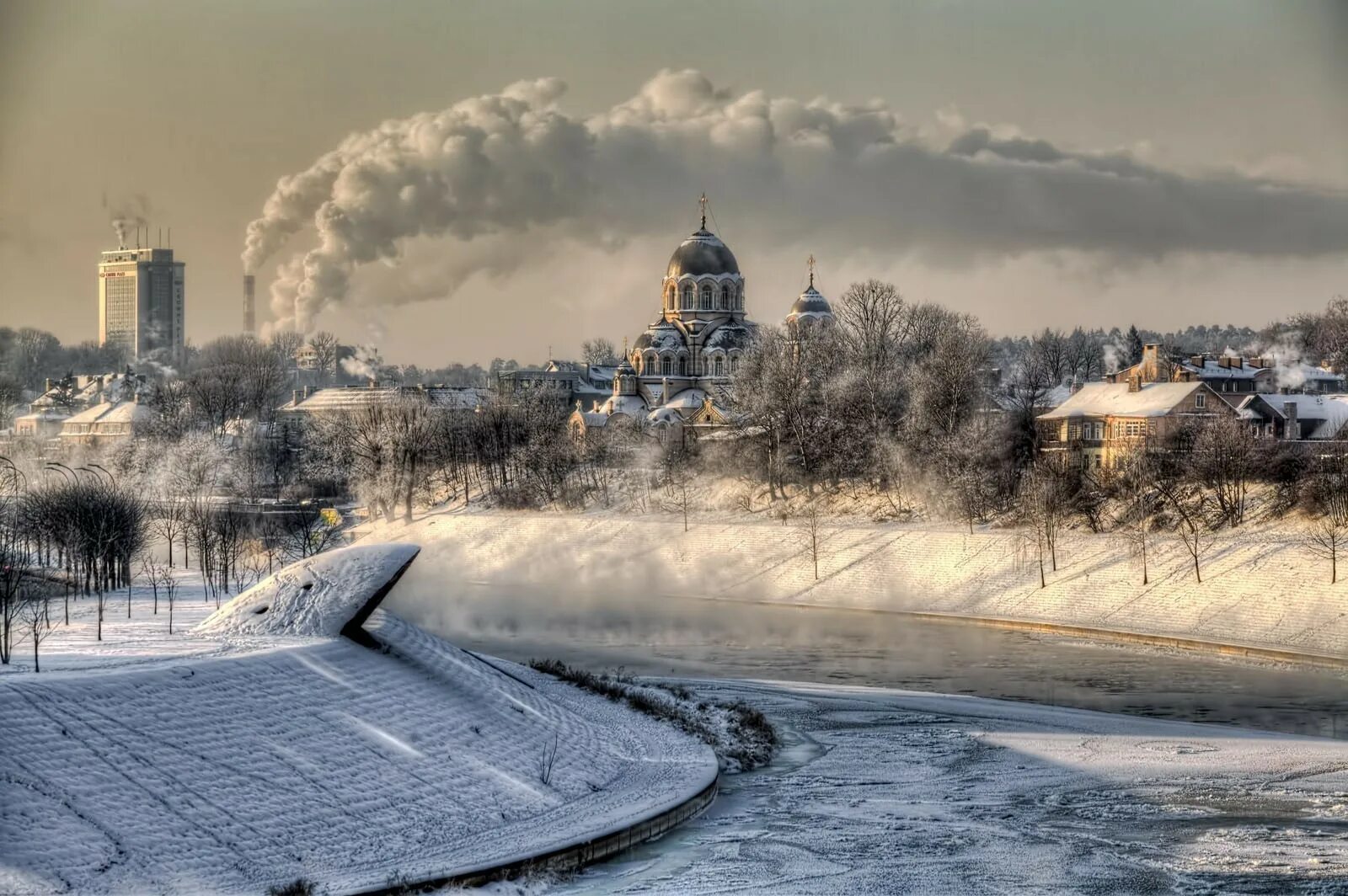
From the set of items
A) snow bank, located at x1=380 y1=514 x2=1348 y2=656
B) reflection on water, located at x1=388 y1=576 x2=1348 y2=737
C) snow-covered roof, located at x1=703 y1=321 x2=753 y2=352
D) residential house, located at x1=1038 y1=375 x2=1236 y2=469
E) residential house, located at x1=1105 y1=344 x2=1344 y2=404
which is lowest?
reflection on water, located at x1=388 y1=576 x2=1348 y2=737

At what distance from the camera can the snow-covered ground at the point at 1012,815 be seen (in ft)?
65.1

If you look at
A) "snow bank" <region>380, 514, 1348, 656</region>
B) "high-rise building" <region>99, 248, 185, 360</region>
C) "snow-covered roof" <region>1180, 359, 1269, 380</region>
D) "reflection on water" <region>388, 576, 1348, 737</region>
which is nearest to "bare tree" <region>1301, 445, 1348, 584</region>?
"snow bank" <region>380, 514, 1348, 656</region>

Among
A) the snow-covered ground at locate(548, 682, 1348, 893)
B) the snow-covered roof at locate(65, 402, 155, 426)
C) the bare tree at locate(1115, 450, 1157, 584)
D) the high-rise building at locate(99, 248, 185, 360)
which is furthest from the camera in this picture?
the high-rise building at locate(99, 248, 185, 360)

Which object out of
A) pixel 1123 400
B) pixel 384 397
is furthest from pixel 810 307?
pixel 1123 400

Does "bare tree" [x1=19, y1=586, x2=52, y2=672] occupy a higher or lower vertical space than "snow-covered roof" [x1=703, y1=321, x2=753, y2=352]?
lower

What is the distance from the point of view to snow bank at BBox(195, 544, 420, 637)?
25922 millimetres

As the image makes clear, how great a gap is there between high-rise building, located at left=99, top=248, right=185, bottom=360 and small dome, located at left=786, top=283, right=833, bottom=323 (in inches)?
3197

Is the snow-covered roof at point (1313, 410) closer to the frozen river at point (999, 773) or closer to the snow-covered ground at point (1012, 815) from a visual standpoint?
the frozen river at point (999, 773)

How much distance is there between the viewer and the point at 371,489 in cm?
7688

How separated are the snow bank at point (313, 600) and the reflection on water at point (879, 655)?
1248 centimetres

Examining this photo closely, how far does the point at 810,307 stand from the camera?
103812 millimetres

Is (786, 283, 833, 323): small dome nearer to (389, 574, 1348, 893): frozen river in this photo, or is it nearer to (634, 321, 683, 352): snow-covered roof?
(634, 321, 683, 352): snow-covered roof

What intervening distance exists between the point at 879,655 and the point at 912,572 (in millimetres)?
13136

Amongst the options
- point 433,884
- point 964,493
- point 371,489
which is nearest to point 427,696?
point 433,884
